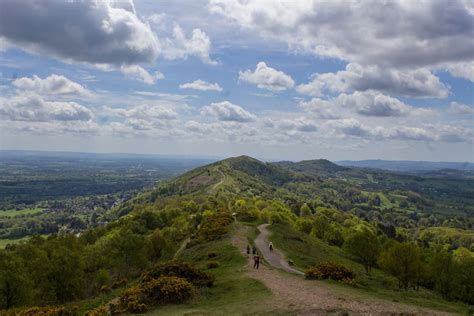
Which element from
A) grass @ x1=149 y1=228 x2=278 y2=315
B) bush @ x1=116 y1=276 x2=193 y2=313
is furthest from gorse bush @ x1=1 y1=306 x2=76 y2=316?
grass @ x1=149 y1=228 x2=278 y2=315

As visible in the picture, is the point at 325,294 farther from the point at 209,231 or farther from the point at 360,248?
the point at 360,248

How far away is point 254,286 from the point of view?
34.9 m

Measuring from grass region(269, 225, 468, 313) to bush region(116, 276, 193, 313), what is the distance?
14.4m

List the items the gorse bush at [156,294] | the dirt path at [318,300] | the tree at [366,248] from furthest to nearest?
the tree at [366,248] → the gorse bush at [156,294] → the dirt path at [318,300]

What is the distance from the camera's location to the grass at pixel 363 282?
32.5 metres

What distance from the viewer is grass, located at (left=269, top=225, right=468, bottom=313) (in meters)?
32.5

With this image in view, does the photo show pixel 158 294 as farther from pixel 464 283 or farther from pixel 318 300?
pixel 464 283

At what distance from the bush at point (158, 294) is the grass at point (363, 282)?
14435mm

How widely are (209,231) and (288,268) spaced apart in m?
32.4

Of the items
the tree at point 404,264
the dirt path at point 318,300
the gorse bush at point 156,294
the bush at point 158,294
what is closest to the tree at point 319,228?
the tree at point 404,264

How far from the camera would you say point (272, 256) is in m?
57.8

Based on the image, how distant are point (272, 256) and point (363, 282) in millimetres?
17912

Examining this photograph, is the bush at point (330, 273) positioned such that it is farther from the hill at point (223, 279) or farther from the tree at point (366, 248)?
the tree at point (366, 248)

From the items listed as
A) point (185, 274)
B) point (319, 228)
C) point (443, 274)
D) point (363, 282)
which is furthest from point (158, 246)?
point (319, 228)
